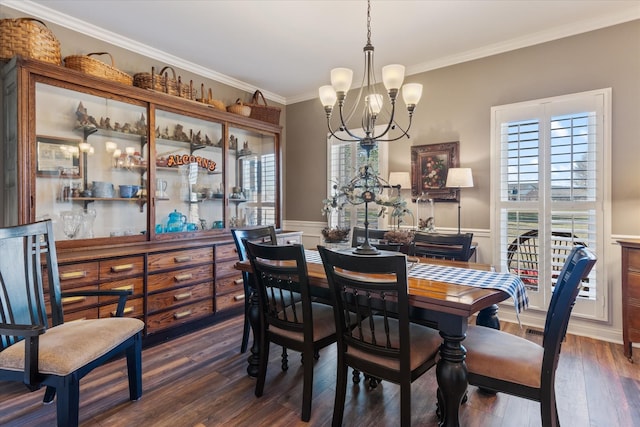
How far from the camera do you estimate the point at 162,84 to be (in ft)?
10.7

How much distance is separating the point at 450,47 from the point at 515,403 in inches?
126

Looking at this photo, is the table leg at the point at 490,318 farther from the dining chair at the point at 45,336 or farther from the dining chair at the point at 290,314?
the dining chair at the point at 45,336

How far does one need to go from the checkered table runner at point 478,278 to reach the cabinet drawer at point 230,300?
82.0 inches

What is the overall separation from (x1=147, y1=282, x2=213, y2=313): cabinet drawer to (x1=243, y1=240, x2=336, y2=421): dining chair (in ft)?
4.26

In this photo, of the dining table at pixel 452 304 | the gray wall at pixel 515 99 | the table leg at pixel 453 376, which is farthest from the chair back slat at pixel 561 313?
the gray wall at pixel 515 99

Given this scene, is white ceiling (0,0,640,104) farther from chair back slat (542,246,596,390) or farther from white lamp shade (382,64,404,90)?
chair back slat (542,246,596,390)

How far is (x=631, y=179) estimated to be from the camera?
285 centimetres

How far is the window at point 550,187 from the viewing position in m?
2.98

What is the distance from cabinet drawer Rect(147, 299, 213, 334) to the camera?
290 cm

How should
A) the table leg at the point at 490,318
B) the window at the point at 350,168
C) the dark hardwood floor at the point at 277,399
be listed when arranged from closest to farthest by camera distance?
the dark hardwood floor at the point at 277,399 → the table leg at the point at 490,318 → the window at the point at 350,168

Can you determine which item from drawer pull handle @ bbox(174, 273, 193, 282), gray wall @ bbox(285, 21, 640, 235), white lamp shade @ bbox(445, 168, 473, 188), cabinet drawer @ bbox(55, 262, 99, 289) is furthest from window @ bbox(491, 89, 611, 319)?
cabinet drawer @ bbox(55, 262, 99, 289)

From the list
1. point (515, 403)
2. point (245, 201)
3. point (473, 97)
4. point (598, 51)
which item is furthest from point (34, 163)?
point (598, 51)

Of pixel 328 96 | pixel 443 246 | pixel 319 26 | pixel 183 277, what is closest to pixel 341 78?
pixel 328 96

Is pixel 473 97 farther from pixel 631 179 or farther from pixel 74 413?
pixel 74 413
